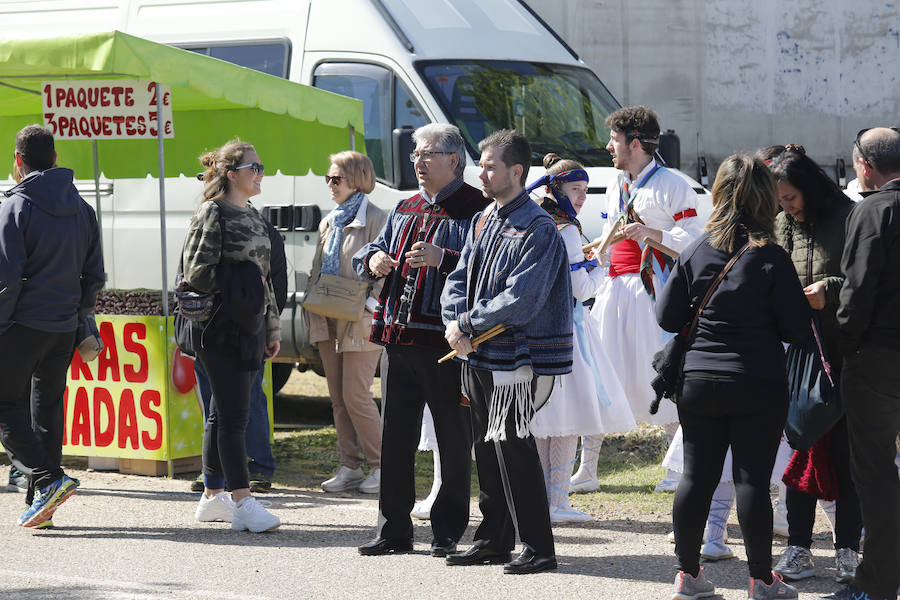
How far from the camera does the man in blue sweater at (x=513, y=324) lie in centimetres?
514

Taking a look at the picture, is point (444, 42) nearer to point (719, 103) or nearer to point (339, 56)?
point (339, 56)

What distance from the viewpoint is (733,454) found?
4809 millimetres

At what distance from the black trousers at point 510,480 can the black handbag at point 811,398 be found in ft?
3.40

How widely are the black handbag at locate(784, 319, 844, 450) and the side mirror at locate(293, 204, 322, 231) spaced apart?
529cm

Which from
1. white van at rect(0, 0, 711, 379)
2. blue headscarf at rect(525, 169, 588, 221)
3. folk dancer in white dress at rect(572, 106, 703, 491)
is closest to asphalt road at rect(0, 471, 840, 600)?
folk dancer in white dress at rect(572, 106, 703, 491)

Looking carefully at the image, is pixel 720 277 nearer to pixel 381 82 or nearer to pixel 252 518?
pixel 252 518

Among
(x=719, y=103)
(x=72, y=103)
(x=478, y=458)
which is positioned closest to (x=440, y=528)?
(x=478, y=458)

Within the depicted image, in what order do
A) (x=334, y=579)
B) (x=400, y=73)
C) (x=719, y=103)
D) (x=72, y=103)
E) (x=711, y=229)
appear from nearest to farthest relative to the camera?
(x=711, y=229)
(x=334, y=579)
(x=72, y=103)
(x=400, y=73)
(x=719, y=103)

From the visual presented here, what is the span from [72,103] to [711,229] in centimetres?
529

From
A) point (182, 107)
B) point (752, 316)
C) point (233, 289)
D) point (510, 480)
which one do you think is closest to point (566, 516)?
point (510, 480)

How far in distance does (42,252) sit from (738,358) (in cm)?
344

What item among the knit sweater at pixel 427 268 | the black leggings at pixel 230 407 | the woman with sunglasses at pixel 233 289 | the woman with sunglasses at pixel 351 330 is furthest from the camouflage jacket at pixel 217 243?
the woman with sunglasses at pixel 351 330

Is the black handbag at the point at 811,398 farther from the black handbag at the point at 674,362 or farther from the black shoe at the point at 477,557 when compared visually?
the black shoe at the point at 477,557

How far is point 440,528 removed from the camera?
579 cm
